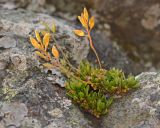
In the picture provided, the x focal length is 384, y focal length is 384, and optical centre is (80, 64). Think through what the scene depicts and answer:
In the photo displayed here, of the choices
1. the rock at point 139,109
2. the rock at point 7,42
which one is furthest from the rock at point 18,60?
the rock at point 139,109

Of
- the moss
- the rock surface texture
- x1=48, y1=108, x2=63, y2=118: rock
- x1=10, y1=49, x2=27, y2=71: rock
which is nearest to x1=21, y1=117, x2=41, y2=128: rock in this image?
the rock surface texture

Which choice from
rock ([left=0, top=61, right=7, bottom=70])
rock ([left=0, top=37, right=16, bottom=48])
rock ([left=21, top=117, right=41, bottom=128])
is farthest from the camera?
rock ([left=0, top=37, right=16, bottom=48])

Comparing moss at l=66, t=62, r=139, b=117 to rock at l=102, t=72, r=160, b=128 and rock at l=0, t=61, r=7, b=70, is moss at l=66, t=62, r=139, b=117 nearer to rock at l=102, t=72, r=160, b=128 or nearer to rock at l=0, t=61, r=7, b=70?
rock at l=102, t=72, r=160, b=128

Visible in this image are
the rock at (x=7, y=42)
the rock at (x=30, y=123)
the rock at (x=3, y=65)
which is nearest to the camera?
the rock at (x=30, y=123)

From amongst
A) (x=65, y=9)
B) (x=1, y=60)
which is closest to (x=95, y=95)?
(x=1, y=60)

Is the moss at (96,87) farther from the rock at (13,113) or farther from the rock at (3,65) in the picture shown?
the rock at (3,65)

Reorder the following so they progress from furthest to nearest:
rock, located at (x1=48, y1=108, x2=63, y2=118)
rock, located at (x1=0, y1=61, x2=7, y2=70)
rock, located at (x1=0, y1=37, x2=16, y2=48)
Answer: rock, located at (x1=0, y1=37, x2=16, y2=48) → rock, located at (x1=0, y1=61, x2=7, y2=70) → rock, located at (x1=48, y1=108, x2=63, y2=118)

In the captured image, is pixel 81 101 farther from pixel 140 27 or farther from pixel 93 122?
pixel 140 27
